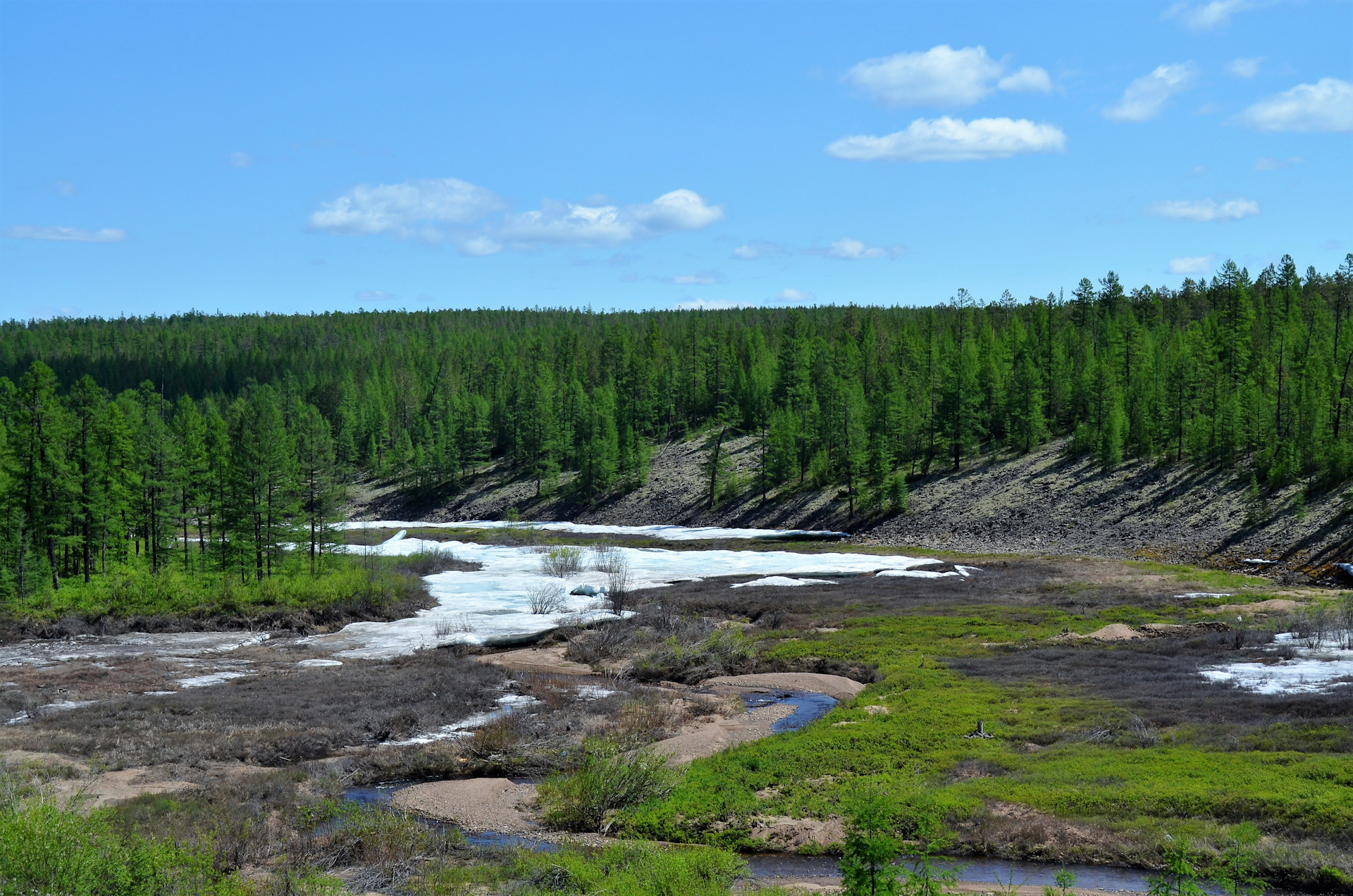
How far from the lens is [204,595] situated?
42500 millimetres

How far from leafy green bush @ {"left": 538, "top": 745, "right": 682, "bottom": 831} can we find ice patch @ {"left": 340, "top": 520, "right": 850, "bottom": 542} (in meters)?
57.9

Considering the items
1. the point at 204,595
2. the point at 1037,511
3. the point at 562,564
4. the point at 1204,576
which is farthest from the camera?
the point at 1037,511

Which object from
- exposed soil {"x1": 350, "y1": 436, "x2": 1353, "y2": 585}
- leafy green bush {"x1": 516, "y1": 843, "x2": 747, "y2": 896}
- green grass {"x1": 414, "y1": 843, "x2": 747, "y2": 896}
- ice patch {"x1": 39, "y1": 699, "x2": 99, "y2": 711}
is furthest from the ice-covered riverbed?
leafy green bush {"x1": 516, "y1": 843, "x2": 747, "y2": 896}


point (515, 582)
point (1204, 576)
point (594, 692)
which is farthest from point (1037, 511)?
point (594, 692)

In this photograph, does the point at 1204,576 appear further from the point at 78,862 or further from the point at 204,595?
the point at 78,862

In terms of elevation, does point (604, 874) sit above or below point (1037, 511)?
above

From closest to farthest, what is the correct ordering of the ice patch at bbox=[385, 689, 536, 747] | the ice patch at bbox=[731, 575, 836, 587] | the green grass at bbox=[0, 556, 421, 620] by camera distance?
the ice patch at bbox=[385, 689, 536, 747] → the green grass at bbox=[0, 556, 421, 620] → the ice patch at bbox=[731, 575, 836, 587]

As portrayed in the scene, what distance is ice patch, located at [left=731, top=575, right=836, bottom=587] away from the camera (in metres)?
50.6

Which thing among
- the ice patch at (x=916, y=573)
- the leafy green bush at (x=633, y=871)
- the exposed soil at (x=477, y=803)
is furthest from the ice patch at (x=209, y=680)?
the ice patch at (x=916, y=573)

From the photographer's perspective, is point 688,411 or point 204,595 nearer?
point 204,595

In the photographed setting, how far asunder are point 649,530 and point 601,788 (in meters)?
70.0

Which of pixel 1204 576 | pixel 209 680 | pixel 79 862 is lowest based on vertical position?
pixel 1204 576

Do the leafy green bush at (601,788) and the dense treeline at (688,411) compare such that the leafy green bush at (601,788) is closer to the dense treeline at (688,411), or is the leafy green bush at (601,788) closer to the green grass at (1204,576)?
the dense treeline at (688,411)

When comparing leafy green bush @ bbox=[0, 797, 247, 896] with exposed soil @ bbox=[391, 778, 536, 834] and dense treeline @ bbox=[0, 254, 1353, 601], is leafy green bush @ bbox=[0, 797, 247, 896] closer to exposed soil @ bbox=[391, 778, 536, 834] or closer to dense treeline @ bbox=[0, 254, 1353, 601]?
exposed soil @ bbox=[391, 778, 536, 834]
